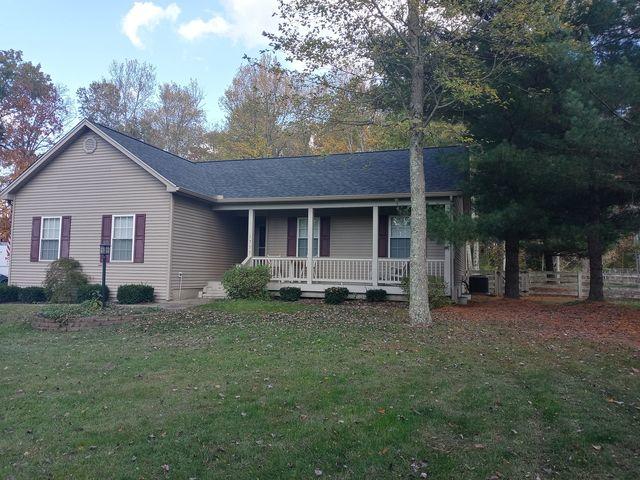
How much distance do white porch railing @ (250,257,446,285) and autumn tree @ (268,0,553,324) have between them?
14.9 feet

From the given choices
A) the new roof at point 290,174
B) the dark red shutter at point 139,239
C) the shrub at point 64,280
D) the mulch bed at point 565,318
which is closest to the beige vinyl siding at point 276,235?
the new roof at point 290,174

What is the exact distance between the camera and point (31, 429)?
15.1ft

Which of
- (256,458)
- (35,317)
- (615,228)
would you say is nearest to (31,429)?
(256,458)

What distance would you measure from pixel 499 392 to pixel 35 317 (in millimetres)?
10163

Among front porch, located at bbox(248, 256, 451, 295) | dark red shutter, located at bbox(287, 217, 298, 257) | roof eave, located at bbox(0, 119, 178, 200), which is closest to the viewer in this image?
front porch, located at bbox(248, 256, 451, 295)

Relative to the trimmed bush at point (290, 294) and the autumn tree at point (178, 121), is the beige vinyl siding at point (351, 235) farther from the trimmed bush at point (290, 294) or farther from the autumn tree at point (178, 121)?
the autumn tree at point (178, 121)

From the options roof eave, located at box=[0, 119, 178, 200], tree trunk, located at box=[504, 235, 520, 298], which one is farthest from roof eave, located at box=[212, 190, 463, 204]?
tree trunk, located at box=[504, 235, 520, 298]

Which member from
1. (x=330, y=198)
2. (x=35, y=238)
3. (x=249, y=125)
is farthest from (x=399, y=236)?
(x=249, y=125)

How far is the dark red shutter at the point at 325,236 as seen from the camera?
16516 mm

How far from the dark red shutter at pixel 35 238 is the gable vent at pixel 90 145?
303 cm

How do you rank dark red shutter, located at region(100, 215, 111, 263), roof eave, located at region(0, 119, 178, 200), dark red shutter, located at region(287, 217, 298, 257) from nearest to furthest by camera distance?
roof eave, located at region(0, 119, 178, 200) < dark red shutter, located at region(100, 215, 111, 263) < dark red shutter, located at region(287, 217, 298, 257)

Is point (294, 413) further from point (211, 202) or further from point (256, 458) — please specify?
point (211, 202)

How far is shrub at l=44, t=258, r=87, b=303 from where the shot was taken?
14938mm

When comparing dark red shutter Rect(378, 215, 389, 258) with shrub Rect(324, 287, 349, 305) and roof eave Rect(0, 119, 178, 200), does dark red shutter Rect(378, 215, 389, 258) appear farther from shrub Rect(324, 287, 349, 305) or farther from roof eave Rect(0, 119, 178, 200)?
roof eave Rect(0, 119, 178, 200)
